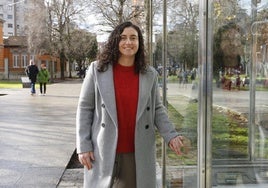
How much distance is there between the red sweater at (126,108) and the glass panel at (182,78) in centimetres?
44

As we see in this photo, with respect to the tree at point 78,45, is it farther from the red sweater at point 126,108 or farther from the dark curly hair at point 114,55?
the red sweater at point 126,108

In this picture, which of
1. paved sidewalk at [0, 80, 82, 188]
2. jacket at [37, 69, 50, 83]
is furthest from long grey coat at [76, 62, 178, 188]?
jacket at [37, 69, 50, 83]

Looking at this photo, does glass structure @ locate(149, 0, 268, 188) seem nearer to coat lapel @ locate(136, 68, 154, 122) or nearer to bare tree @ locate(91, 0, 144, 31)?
coat lapel @ locate(136, 68, 154, 122)

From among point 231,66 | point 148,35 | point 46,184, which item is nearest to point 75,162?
point 46,184

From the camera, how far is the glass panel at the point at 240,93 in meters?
3.21

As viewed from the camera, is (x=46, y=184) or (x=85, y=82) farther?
(x=46, y=184)

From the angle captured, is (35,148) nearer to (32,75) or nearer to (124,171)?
(124,171)

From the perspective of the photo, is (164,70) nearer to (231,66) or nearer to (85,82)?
(231,66)

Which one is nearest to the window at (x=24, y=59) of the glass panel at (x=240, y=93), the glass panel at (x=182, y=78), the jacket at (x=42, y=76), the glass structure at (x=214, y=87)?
the jacket at (x=42, y=76)

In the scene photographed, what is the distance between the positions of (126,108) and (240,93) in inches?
77.4

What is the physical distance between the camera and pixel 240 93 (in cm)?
450

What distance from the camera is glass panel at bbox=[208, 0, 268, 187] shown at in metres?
3.21

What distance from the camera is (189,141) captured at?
10.2 ft

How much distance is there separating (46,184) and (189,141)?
9.04ft
